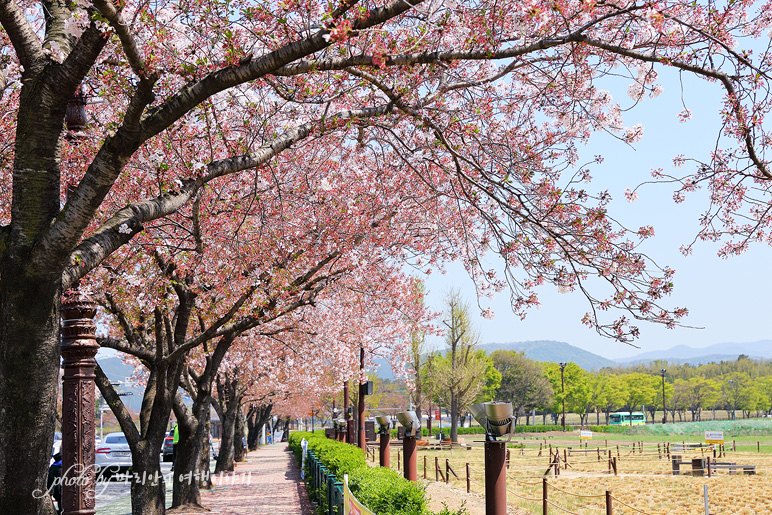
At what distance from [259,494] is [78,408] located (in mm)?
15582

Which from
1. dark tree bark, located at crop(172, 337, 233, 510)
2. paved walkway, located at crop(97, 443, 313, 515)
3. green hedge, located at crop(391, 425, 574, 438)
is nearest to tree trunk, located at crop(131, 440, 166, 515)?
dark tree bark, located at crop(172, 337, 233, 510)

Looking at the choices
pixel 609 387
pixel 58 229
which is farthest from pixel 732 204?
pixel 609 387

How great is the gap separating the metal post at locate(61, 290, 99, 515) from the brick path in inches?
427

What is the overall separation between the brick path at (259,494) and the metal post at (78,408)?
10833 mm

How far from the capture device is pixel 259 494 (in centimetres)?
1984

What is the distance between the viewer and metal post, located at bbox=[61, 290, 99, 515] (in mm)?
5164

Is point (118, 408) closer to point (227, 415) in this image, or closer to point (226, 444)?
point (227, 415)

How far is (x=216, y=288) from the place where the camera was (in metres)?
11.8

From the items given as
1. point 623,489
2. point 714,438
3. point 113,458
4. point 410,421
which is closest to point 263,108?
point 410,421

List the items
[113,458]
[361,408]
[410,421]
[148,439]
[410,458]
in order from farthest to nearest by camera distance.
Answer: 1. [113,458]
2. [361,408]
3. [410,421]
4. [410,458]
5. [148,439]

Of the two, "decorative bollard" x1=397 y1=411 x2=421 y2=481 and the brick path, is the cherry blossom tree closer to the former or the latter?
"decorative bollard" x1=397 y1=411 x2=421 y2=481

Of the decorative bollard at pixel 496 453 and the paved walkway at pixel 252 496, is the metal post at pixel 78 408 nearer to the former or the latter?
the decorative bollard at pixel 496 453

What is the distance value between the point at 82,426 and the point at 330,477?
7.07 meters

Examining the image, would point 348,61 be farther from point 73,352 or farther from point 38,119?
point 73,352
